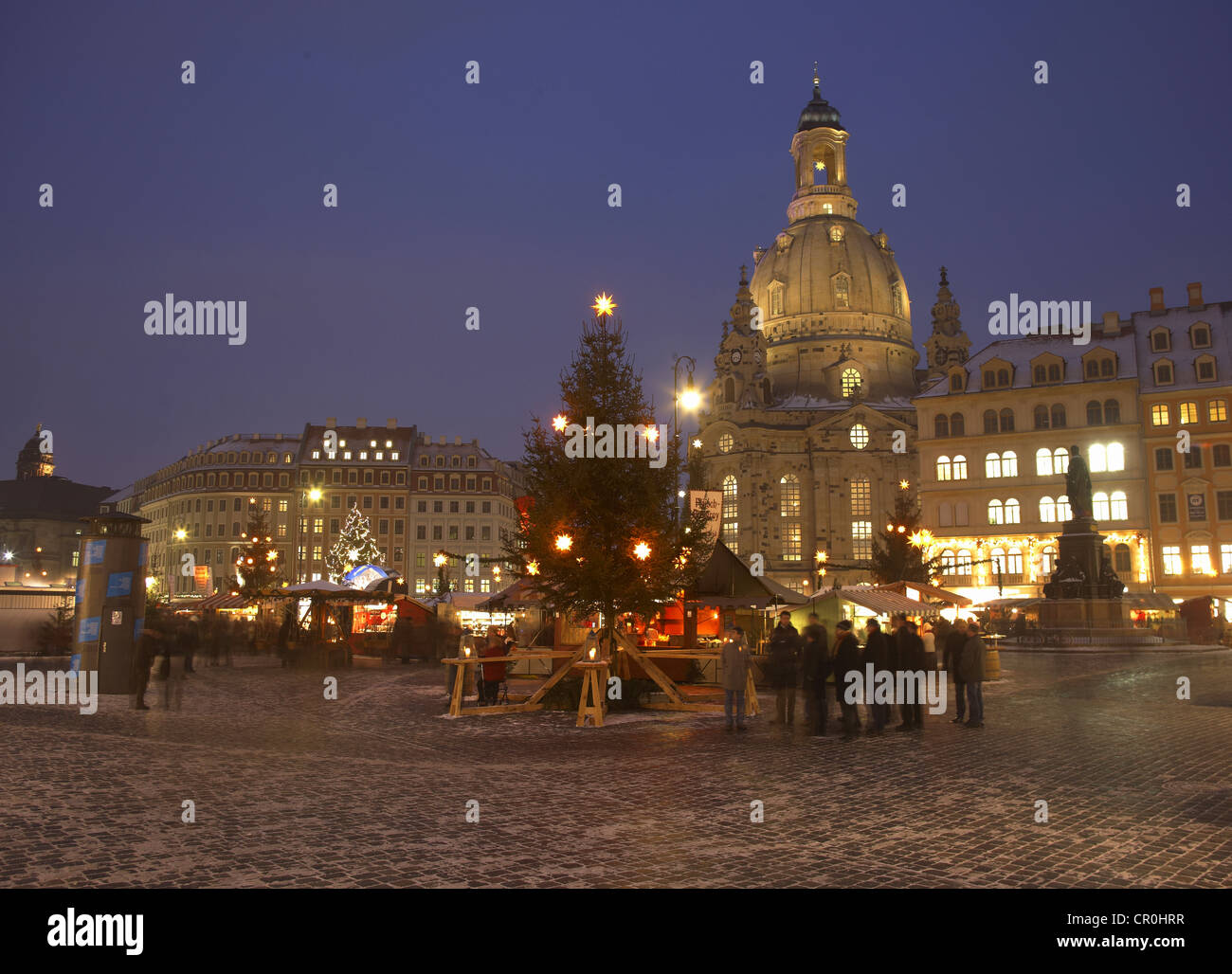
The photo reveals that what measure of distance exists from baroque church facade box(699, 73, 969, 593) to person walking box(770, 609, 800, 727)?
7827cm

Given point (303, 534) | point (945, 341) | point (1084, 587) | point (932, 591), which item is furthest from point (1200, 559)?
point (303, 534)

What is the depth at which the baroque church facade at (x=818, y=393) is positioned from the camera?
9894 centimetres

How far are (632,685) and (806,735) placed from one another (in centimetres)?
517

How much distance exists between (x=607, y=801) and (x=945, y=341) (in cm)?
10135

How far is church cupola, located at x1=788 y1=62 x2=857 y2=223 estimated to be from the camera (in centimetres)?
11644

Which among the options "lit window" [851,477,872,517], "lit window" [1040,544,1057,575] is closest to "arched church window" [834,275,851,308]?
"lit window" [851,477,872,517]

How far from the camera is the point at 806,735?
16.6 metres

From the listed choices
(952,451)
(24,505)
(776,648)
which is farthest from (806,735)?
(24,505)

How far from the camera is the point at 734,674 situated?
1717cm

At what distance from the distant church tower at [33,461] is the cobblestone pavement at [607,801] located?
151544 mm

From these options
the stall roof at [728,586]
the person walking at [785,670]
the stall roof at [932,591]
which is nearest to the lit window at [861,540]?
the stall roof at [932,591]

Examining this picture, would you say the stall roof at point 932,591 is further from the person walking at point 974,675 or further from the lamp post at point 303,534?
the lamp post at point 303,534
